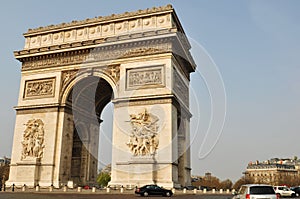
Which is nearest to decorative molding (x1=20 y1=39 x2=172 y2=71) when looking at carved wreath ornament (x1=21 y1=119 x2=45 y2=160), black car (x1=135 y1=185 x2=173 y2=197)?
carved wreath ornament (x1=21 y1=119 x2=45 y2=160)

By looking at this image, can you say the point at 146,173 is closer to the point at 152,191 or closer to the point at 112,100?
the point at 152,191

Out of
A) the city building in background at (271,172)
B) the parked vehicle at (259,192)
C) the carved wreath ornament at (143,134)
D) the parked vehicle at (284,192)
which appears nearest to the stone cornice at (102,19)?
the carved wreath ornament at (143,134)

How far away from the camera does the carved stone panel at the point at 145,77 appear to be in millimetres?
24578

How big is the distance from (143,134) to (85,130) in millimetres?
7955

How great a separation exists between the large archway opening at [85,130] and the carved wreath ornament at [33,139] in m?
2.72

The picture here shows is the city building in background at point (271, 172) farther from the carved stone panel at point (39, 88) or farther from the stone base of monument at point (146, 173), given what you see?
the carved stone panel at point (39, 88)

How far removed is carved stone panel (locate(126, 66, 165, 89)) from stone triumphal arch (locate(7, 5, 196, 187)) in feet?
0.25

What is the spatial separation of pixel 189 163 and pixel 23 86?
15711mm

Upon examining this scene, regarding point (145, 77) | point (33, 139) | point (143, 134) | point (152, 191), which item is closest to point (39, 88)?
point (33, 139)

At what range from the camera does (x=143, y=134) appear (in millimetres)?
23578

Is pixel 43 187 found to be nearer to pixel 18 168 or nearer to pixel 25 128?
pixel 18 168

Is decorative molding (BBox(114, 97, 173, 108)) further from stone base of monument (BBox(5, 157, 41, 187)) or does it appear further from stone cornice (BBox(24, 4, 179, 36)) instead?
stone base of monument (BBox(5, 157, 41, 187))

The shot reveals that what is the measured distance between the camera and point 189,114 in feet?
96.1

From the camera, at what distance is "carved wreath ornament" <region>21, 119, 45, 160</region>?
2593 cm
